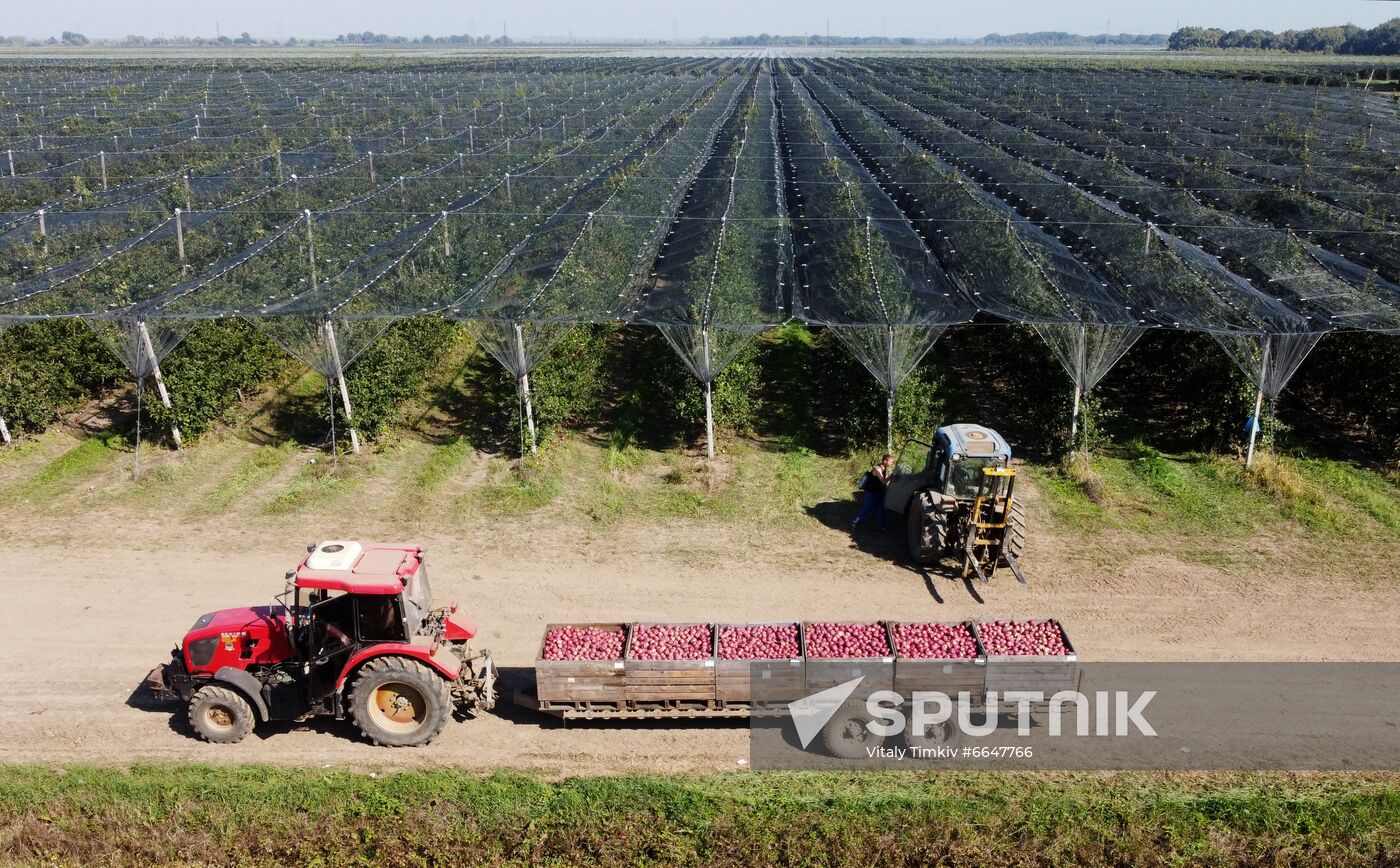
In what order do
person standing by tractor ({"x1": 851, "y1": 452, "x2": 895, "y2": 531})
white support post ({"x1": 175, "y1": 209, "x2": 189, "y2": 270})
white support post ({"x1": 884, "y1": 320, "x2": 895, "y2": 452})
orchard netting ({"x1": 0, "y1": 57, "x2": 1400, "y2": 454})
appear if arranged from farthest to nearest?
1. white support post ({"x1": 175, "y1": 209, "x2": 189, "y2": 270})
2. orchard netting ({"x1": 0, "y1": 57, "x2": 1400, "y2": 454})
3. white support post ({"x1": 884, "y1": 320, "x2": 895, "y2": 452})
4. person standing by tractor ({"x1": 851, "y1": 452, "x2": 895, "y2": 531})

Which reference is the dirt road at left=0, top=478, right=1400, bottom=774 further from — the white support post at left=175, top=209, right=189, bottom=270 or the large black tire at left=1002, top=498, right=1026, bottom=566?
the white support post at left=175, top=209, right=189, bottom=270

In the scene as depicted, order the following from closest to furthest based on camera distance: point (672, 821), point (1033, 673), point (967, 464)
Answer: point (672, 821) < point (1033, 673) < point (967, 464)

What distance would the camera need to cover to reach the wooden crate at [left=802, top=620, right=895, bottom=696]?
10.0 meters

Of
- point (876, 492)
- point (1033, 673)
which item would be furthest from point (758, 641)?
point (876, 492)

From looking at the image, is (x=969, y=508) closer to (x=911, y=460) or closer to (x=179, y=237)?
(x=911, y=460)

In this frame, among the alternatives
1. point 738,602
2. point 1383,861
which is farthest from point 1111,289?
point 1383,861

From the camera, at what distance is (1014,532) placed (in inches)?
537

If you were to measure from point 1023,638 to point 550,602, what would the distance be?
240 inches

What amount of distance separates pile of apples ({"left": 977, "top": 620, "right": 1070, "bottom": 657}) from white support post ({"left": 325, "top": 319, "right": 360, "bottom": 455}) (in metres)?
11.7

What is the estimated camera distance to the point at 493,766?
1024cm

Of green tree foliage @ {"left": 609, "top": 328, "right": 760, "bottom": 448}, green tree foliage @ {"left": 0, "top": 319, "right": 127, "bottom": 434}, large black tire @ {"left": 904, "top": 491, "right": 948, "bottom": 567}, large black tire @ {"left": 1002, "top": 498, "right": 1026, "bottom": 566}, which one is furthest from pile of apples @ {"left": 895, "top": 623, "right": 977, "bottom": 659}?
green tree foliage @ {"left": 0, "top": 319, "right": 127, "bottom": 434}

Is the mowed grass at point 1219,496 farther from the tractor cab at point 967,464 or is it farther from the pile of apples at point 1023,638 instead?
the pile of apples at point 1023,638

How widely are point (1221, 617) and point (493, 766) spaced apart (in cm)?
930

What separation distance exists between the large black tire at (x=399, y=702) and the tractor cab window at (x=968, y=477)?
6956mm
